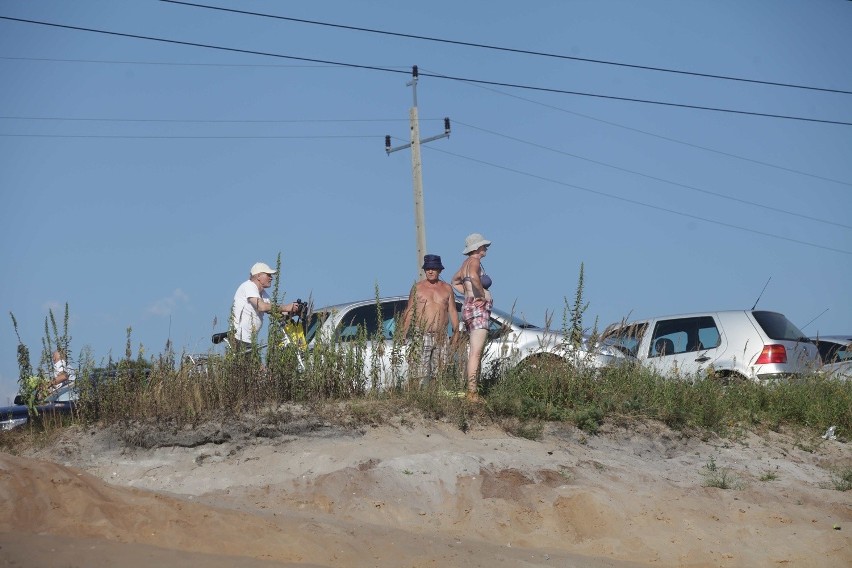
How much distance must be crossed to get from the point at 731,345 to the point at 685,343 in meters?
0.77

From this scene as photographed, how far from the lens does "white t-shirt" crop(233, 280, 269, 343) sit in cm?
998

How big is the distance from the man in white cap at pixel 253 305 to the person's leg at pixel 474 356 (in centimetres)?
185

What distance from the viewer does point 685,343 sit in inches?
539

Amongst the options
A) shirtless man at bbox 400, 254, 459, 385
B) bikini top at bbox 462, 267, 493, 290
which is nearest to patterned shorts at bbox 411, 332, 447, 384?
shirtless man at bbox 400, 254, 459, 385

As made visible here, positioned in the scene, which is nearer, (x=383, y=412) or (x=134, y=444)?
(x=134, y=444)

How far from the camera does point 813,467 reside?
373 inches

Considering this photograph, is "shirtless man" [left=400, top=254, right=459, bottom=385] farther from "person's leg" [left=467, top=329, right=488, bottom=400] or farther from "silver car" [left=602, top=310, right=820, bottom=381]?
"silver car" [left=602, top=310, right=820, bottom=381]

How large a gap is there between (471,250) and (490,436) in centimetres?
228

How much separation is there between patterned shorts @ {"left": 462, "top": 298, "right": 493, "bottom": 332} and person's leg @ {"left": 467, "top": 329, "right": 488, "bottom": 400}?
61mm

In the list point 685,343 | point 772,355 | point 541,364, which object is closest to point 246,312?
point 541,364

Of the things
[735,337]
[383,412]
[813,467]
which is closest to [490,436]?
[383,412]

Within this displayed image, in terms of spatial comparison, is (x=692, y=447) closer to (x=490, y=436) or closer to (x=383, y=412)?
(x=490, y=436)

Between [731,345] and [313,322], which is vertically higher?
[313,322]

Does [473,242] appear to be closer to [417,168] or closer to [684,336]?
[684,336]
